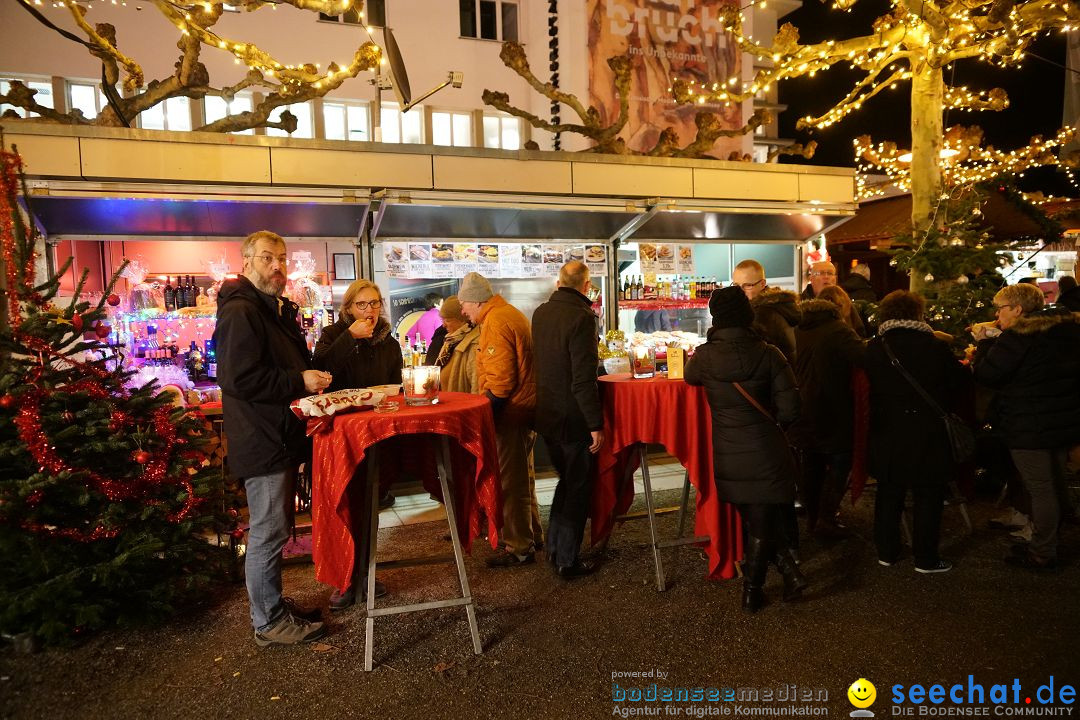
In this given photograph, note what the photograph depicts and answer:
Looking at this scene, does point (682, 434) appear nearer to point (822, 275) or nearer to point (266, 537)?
point (266, 537)

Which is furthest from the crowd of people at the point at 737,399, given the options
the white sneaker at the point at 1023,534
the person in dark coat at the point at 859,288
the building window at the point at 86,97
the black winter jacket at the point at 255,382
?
the building window at the point at 86,97

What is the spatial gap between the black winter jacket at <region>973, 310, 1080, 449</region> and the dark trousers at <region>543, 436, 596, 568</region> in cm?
278

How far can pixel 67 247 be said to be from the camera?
6215 mm

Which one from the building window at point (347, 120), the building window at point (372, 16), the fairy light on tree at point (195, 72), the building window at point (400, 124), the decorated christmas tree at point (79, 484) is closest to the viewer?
the decorated christmas tree at point (79, 484)

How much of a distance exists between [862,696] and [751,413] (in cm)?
146

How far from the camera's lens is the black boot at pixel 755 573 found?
386 centimetres

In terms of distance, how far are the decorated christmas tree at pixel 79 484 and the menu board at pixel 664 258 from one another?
558cm

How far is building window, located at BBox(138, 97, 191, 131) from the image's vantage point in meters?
10.6

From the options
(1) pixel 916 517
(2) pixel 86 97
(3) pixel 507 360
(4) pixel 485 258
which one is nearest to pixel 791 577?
(1) pixel 916 517

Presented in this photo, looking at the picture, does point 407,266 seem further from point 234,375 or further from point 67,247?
point 234,375

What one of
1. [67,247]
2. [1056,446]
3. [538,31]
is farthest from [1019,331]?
[538,31]

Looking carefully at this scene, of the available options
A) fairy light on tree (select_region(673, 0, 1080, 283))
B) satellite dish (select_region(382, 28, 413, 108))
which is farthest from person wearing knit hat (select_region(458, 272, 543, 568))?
fairy light on tree (select_region(673, 0, 1080, 283))

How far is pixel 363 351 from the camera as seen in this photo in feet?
14.9

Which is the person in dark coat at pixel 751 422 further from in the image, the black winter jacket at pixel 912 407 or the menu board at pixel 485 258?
the menu board at pixel 485 258
